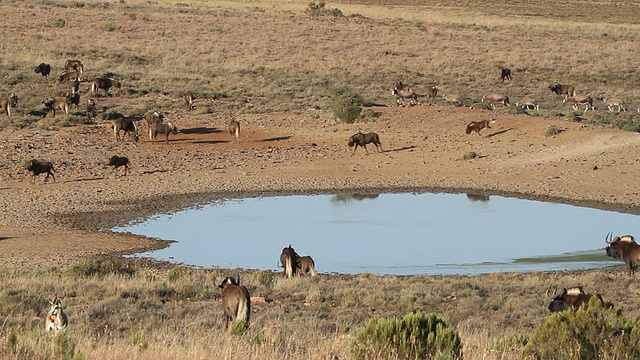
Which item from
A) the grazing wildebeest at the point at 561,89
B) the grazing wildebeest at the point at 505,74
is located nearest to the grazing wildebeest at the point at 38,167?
the grazing wildebeest at the point at 561,89

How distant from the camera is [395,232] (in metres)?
22.6

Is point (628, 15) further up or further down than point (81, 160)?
further up

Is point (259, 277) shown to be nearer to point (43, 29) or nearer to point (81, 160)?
point (81, 160)

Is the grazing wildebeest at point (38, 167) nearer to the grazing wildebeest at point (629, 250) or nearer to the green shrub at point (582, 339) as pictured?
the grazing wildebeest at point (629, 250)

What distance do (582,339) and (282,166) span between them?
2101 centimetres

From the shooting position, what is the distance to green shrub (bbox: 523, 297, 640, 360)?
8.67 metres

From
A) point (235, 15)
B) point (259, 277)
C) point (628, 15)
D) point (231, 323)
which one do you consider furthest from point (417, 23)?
point (231, 323)

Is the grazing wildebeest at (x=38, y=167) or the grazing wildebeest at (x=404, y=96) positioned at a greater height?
the grazing wildebeest at (x=404, y=96)

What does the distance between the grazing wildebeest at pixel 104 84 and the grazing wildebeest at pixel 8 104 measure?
364cm

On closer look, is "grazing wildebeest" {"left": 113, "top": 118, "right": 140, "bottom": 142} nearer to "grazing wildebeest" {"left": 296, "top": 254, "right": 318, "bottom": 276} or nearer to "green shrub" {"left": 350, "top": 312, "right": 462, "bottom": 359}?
"grazing wildebeest" {"left": 296, "top": 254, "right": 318, "bottom": 276}

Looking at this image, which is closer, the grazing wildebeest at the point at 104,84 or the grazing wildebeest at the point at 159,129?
the grazing wildebeest at the point at 159,129

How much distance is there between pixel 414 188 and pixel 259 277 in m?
11.3

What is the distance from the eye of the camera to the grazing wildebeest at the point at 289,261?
16.8m

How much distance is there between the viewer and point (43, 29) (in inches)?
2285
